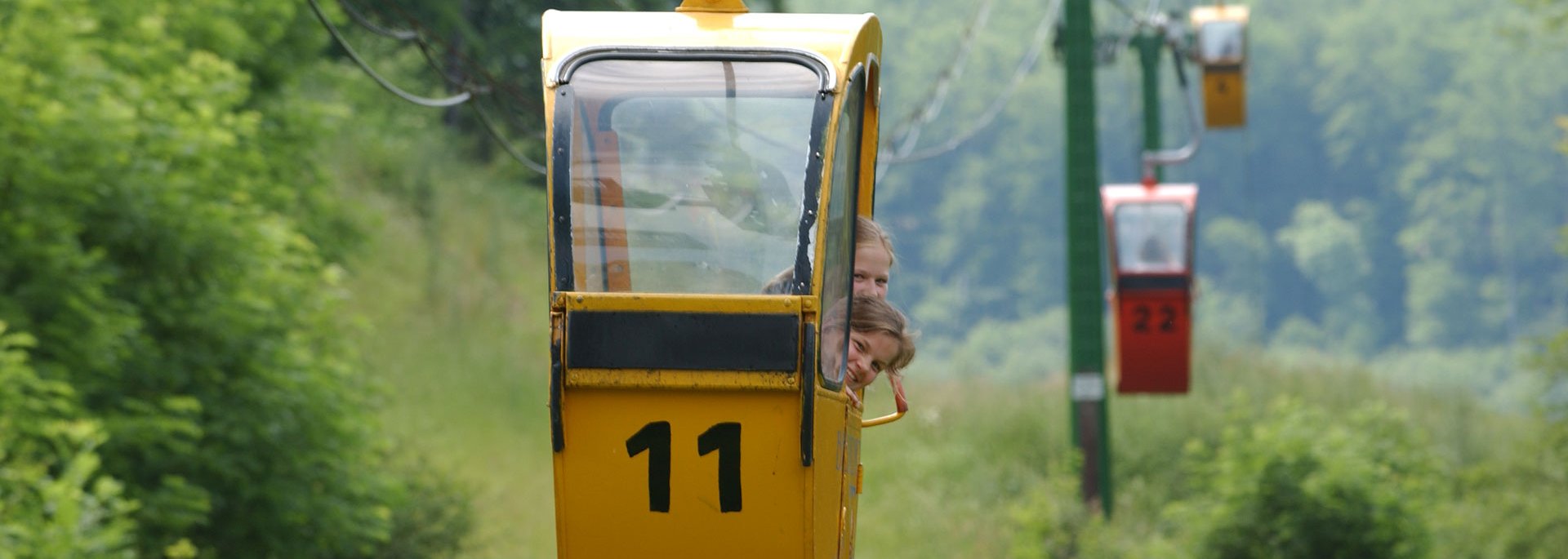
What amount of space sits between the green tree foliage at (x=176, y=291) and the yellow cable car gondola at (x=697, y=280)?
9281 millimetres

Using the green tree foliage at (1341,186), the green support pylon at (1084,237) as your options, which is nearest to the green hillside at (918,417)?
the green support pylon at (1084,237)

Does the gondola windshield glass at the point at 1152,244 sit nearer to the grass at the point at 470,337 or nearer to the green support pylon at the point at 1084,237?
the green support pylon at the point at 1084,237

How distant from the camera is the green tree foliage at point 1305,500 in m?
17.3

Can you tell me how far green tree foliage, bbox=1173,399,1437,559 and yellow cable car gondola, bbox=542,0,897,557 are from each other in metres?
12.8

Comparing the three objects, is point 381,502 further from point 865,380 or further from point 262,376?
point 865,380

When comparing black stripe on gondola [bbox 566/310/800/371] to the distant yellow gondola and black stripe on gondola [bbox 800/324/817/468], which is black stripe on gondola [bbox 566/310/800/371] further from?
the distant yellow gondola

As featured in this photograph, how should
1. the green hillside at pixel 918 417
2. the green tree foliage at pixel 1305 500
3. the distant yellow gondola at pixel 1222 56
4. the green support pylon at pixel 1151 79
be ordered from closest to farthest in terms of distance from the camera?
1. the green tree foliage at pixel 1305 500
2. the green support pylon at pixel 1151 79
3. the green hillside at pixel 918 417
4. the distant yellow gondola at pixel 1222 56

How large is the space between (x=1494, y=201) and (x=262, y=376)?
76661 mm

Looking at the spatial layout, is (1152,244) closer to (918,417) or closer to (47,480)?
(47,480)

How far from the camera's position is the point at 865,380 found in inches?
221

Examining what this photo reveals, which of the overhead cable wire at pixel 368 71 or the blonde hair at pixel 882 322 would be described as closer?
the blonde hair at pixel 882 322

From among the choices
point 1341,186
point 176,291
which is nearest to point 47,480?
point 176,291

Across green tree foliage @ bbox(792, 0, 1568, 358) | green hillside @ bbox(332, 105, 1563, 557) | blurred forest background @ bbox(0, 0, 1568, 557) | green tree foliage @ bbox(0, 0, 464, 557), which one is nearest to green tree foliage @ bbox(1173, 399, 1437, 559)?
blurred forest background @ bbox(0, 0, 1568, 557)

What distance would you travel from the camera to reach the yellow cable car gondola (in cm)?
493
